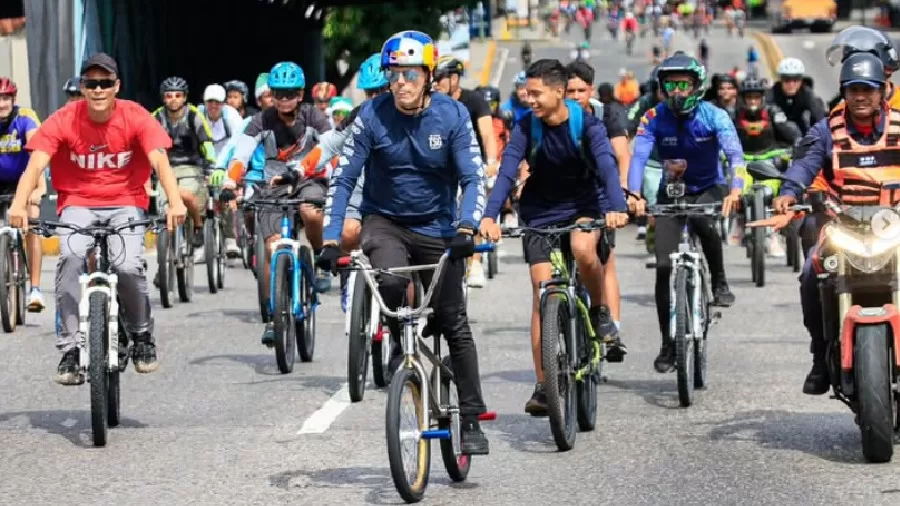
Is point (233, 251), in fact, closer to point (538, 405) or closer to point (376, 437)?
point (538, 405)

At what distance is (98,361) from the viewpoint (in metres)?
10.1

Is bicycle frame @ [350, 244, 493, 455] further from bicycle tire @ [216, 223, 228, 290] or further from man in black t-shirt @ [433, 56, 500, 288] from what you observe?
bicycle tire @ [216, 223, 228, 290]

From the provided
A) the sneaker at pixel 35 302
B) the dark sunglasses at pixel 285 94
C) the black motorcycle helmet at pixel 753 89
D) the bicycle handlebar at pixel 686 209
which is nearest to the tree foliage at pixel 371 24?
the black motorcycle helmet at pixel 753 89

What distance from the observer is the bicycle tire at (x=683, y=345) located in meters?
11.4

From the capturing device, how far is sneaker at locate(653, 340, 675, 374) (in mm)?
12859

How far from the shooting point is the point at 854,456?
9680mm

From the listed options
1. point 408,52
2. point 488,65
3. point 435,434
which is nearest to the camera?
point 435,434

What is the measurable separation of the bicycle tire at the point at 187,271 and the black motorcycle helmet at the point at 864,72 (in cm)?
908

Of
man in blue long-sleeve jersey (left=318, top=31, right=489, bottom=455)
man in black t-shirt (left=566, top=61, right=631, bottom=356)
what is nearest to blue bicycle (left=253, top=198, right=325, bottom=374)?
man in black t-shirt (left=566, top=61, right=631, bottom=356)

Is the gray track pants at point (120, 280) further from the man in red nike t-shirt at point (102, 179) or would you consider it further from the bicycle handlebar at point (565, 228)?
the bicycle handlebar at point (565, 228)

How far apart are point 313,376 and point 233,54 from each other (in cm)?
2732

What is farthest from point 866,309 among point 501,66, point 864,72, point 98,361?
point 501,66

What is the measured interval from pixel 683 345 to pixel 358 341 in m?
1.89

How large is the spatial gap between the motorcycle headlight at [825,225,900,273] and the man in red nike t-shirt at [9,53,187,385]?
327cm
